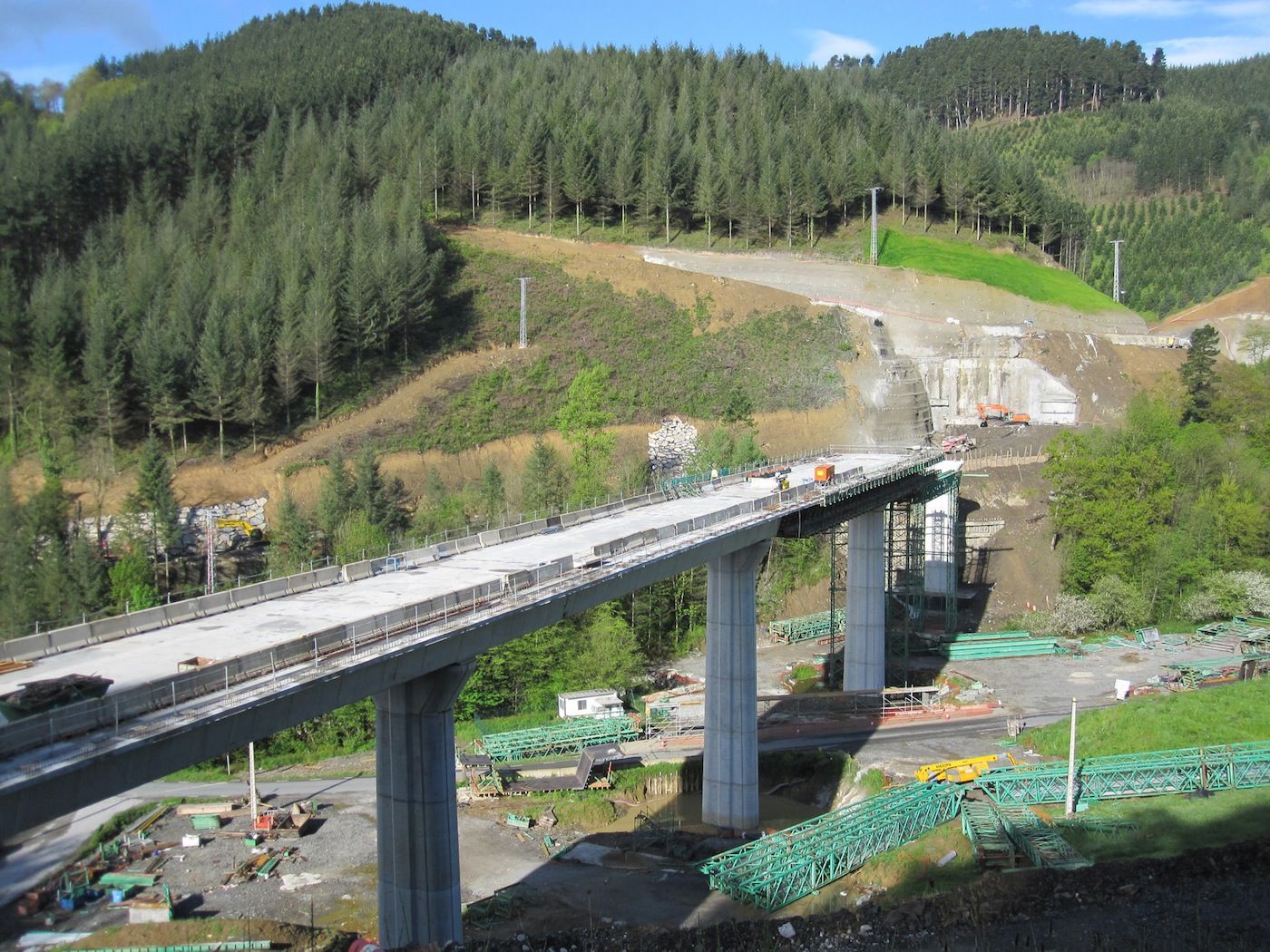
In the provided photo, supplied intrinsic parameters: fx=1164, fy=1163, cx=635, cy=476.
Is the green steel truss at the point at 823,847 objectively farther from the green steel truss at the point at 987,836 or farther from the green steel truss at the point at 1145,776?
the green steel truss at the point at 1145,776

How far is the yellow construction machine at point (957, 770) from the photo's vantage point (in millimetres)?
43312

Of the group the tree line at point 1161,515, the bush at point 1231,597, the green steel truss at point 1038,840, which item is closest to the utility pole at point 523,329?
the tree line at point 1161,515

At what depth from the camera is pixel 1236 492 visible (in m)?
75.2

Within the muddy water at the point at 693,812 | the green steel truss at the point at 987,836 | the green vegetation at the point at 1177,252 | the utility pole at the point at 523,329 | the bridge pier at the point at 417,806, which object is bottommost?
the muddy water at the point at 693,812

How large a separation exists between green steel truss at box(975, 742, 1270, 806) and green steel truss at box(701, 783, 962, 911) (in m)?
2.12

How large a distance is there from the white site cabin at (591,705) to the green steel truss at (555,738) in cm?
164

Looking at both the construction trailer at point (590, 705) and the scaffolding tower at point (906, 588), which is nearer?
the construction trailer at point (590, 705)

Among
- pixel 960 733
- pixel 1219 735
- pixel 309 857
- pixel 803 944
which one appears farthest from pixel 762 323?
pixel 803 944

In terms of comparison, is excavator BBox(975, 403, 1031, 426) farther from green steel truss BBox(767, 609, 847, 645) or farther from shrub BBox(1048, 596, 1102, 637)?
green steel truss BBox(767, 609, 847, 645)

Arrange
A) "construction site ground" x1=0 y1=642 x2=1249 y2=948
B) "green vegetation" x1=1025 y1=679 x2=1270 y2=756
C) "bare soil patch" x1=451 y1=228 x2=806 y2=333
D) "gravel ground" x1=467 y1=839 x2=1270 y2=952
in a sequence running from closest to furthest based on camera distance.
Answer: "gravel ground" x1=467 y1=839 x2=1270 y2=952 < "construction site ground" x1=0 y1=642 x2=1249 y2=948 < "green vegetation" x1=1025 y1=679 x2=1270 y2=756 < "bare soil patch" x1=451 y1=228 x2=806 y2=333

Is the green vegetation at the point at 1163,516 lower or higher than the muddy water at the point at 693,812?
higher

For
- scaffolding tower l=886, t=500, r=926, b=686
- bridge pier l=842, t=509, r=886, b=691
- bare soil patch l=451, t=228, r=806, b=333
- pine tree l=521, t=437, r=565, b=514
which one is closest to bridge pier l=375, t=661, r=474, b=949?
bridge pier l=842, t=509, r=886, b=691

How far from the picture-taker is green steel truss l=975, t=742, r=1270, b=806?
3856 cm

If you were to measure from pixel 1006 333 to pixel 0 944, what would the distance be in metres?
81.9
